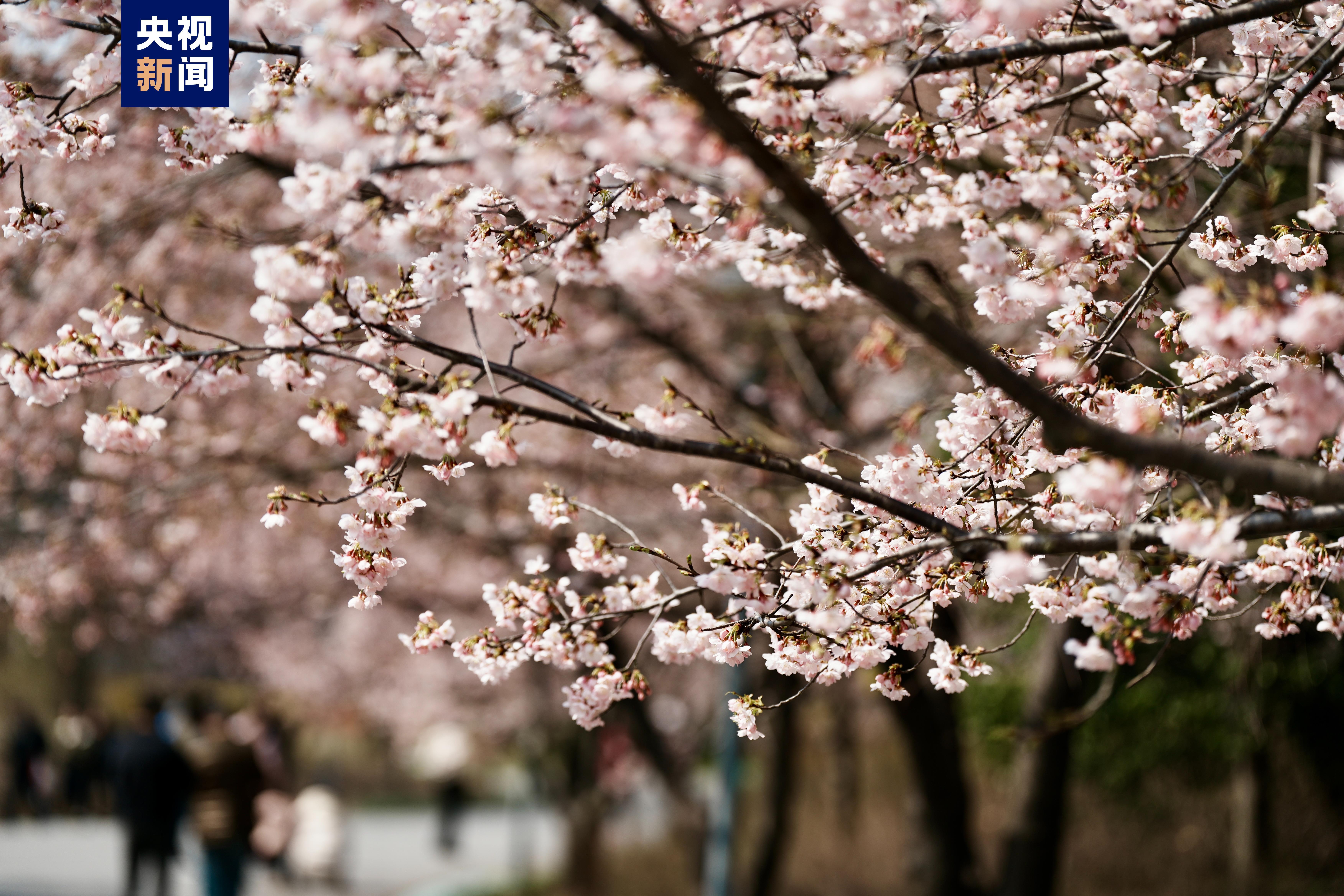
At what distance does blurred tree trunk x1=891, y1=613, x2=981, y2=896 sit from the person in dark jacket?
5104mm

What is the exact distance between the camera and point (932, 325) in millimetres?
1912

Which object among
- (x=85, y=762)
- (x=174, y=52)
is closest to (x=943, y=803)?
(x=174, y=52)

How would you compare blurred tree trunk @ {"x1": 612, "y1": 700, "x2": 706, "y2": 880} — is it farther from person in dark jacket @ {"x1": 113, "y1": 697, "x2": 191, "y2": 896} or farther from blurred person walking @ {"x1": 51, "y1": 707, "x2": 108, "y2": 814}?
blurred person walking @ {"x1": 51, "y1": 707, "x2": 108, "y2": 814}

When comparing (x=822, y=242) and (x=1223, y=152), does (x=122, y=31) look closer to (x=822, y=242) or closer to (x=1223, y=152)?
(x=822, y=242)

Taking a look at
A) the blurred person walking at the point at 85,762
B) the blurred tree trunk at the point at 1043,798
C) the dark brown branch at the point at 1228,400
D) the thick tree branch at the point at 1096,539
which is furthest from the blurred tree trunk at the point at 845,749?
the thick tree branch at the point at 1096,539

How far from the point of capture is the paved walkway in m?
11.5

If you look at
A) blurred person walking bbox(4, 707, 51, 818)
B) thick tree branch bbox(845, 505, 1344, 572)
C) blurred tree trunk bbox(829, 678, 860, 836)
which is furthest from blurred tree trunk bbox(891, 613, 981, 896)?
blurred person walking bbox(4, 707, 51, 818)

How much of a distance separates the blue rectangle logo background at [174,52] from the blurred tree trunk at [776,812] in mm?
6045

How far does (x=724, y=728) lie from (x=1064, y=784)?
1.96 meters

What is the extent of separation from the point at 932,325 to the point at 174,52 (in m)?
3.46

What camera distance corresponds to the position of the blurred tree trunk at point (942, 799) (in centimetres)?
691

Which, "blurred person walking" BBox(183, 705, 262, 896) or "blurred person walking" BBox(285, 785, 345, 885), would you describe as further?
"blurred person walking" BBox(285, 785, 345, 885)

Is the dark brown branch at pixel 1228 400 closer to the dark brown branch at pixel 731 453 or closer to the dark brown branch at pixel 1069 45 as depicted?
the dark brown branch at pixel 731 453

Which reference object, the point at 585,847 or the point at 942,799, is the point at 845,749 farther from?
the point at 942,799
